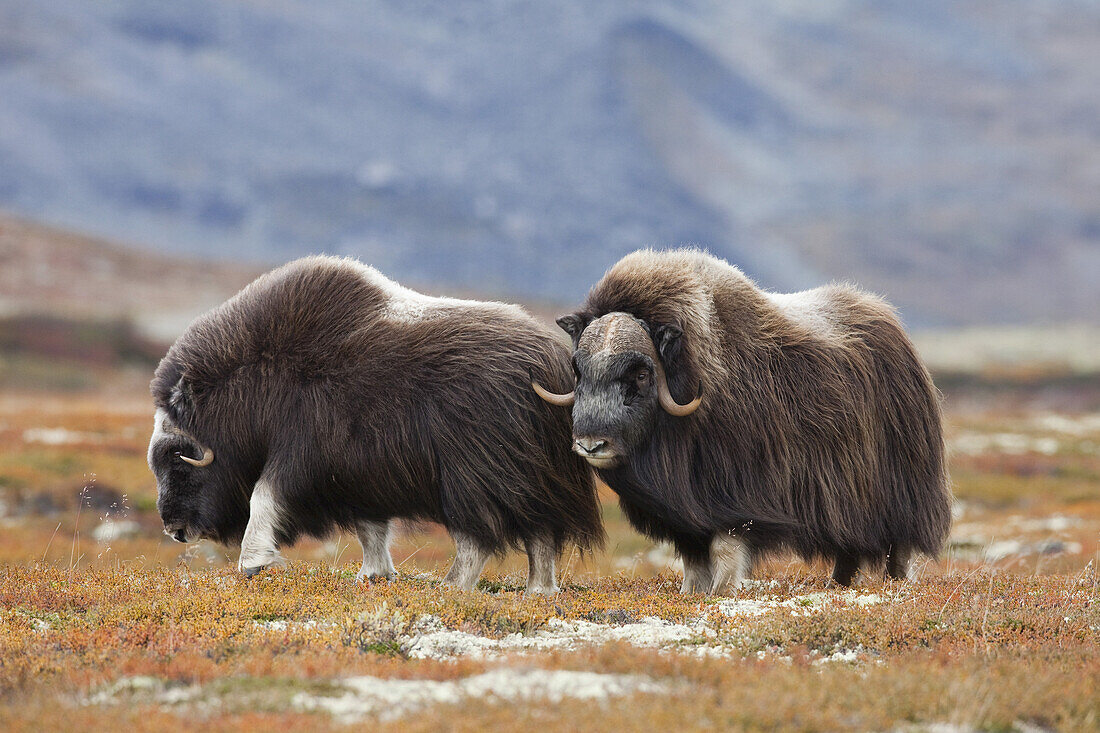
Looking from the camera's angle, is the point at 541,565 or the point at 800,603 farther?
the point at 541,565

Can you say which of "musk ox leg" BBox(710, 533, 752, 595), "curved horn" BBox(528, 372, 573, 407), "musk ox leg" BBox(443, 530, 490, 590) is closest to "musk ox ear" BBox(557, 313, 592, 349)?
"curved horn" BBox(528, 372, 573, 407)

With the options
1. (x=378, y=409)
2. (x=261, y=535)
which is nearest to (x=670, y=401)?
(x=378, y=409)

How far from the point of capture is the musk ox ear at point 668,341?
16.6 feet

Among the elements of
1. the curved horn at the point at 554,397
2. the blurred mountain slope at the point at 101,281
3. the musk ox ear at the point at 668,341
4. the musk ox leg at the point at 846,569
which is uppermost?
the blurred mountain slope at the point at 101,281

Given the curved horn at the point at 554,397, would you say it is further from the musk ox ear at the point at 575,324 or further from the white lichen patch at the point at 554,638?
the white lichen patch at the point at 554,638

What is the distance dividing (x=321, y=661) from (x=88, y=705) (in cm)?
74

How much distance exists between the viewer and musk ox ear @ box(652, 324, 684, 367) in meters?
5.07

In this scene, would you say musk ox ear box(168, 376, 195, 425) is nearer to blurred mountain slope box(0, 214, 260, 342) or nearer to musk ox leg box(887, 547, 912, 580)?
musk ox leg box(887, 547, 912, 580)

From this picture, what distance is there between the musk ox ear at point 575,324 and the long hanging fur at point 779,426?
3cm

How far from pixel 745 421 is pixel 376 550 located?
7.48 ft

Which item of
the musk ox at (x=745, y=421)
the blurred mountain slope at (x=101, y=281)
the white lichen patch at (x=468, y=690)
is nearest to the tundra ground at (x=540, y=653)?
the white lichen patch at (x=468, y=690)

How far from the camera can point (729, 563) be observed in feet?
17.1

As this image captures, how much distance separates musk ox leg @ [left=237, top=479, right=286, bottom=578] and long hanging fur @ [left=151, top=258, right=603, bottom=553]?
6 cm

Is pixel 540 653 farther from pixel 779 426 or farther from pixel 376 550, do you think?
pixel 376 550
